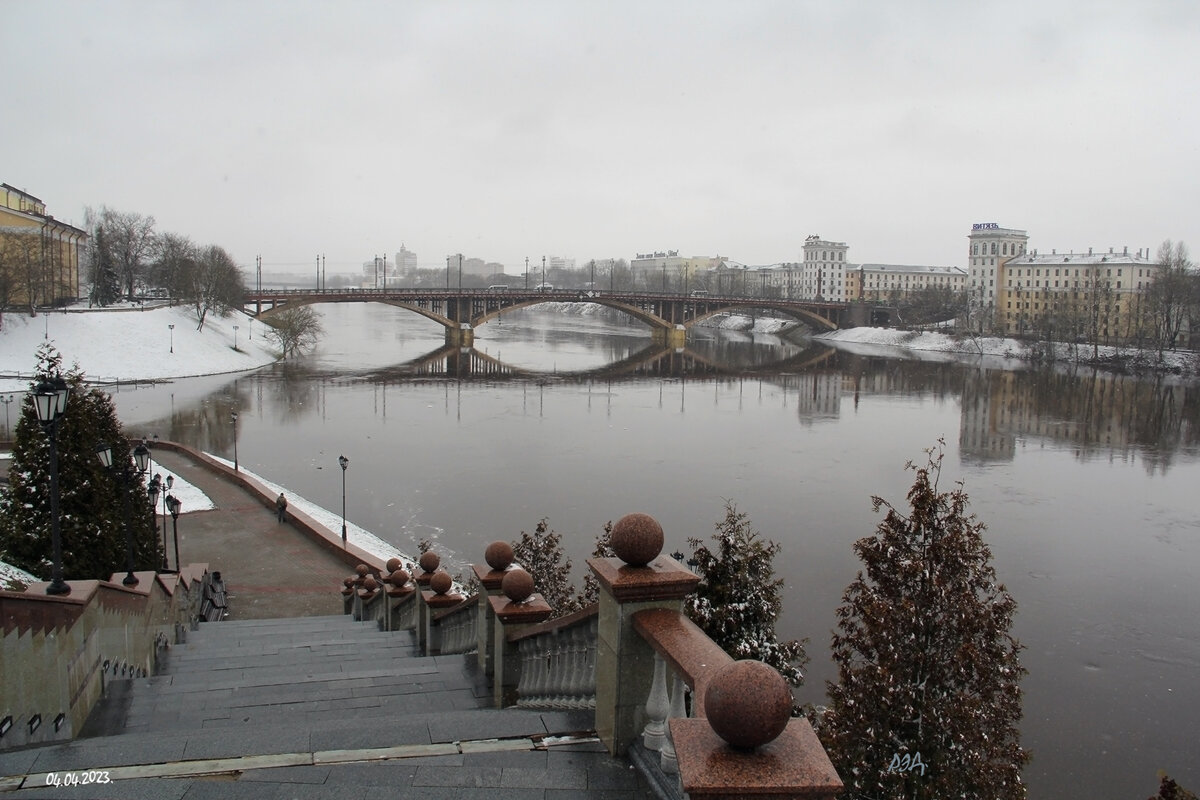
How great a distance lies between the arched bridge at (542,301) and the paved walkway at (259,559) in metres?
47.6

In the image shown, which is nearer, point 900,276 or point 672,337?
→ point 672,337

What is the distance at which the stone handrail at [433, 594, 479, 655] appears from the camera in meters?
7.03

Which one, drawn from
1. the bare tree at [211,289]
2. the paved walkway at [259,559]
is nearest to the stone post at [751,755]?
the paved walkway at [259,559]

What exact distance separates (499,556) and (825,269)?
14830cm

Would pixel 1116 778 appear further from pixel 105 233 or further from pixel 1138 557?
pixel 105 233

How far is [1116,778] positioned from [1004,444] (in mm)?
24869

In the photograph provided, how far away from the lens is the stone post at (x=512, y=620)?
18.1 feet

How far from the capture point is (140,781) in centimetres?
383

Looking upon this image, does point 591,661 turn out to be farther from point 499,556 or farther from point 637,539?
point 499,556

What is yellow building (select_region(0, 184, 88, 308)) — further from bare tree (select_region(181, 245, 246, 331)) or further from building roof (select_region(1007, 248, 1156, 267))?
building roof (select_region(1007, 248, 1156, 267))

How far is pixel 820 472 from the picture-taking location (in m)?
27.1

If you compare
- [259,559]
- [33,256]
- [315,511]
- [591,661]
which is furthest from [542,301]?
[591,661]

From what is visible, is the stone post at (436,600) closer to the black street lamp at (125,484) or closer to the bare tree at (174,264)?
the black street lamp at (125,484)

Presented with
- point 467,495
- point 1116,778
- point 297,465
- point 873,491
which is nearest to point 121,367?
point 297,465
